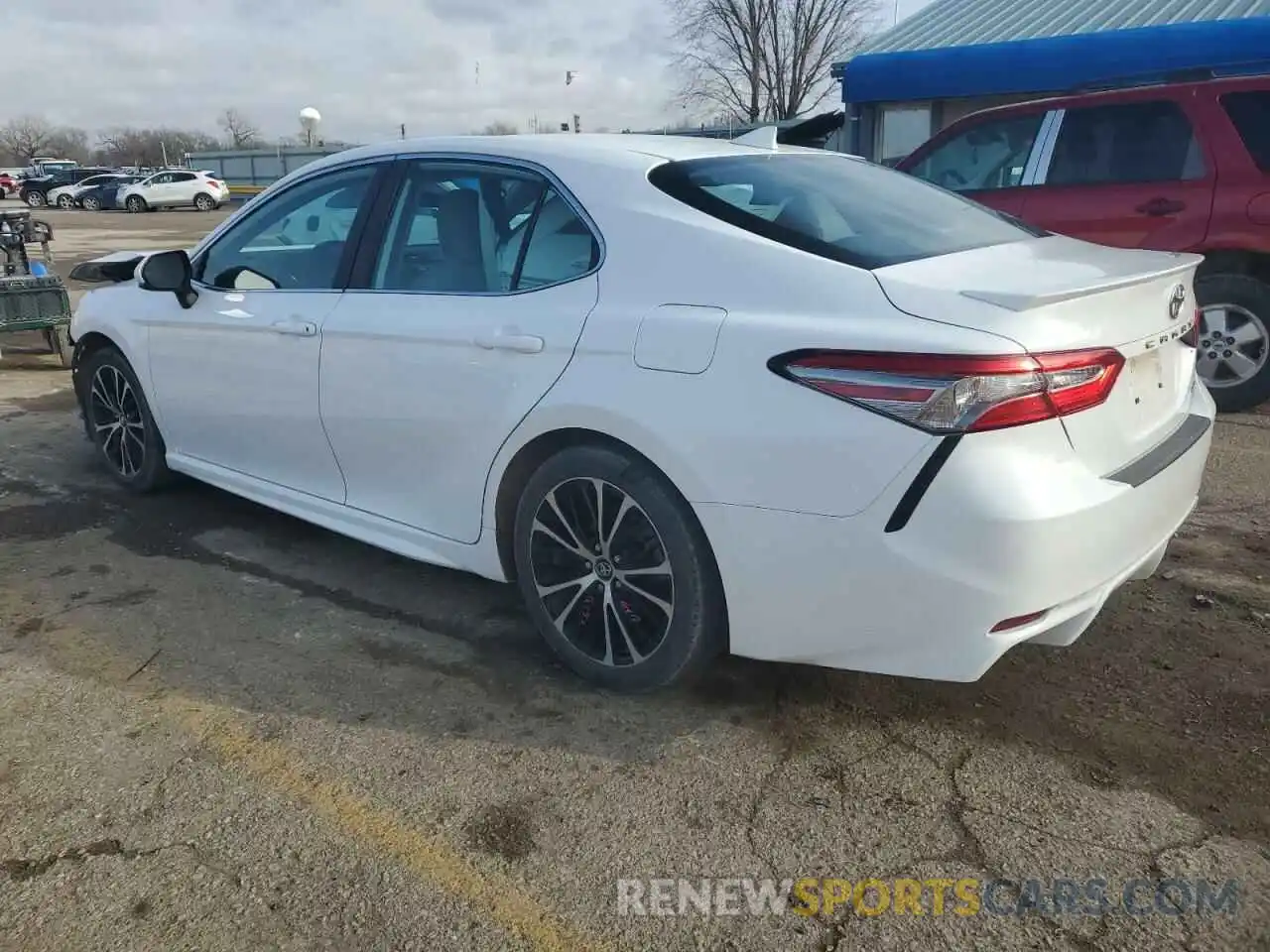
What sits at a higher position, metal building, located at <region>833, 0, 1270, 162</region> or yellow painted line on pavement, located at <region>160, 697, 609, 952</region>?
metal building, located at <region>833, 0, 1270, 162</region>

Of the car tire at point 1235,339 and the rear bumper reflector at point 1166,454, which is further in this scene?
the car tire at point 1235,339

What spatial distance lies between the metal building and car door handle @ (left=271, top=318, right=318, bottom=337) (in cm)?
1023

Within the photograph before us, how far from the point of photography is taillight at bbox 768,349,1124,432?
226 cm

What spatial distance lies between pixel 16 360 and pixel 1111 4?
49.4 feet

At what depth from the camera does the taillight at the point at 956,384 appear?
2.26 metres

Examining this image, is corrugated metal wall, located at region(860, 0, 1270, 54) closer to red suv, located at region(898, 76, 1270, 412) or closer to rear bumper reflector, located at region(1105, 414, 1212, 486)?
red suv, located at region(898, 76, 1270, 412)

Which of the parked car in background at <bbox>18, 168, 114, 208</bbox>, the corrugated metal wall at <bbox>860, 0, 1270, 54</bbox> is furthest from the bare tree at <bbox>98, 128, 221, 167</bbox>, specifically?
the corrugated metal wall at <bbox>860, 0, 1270, 54</bbox>

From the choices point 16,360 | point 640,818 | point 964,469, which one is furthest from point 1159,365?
point 16,360

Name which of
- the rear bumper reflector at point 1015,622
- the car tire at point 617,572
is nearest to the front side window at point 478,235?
the car tire at point 617,572

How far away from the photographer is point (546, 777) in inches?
104

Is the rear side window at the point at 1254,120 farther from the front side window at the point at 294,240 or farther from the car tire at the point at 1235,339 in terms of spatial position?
the front side window at the point at 294,240

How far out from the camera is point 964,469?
89.1 inches

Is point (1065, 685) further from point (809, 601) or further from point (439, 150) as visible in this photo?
point (439, 150)

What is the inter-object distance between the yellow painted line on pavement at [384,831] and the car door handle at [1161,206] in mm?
5743
